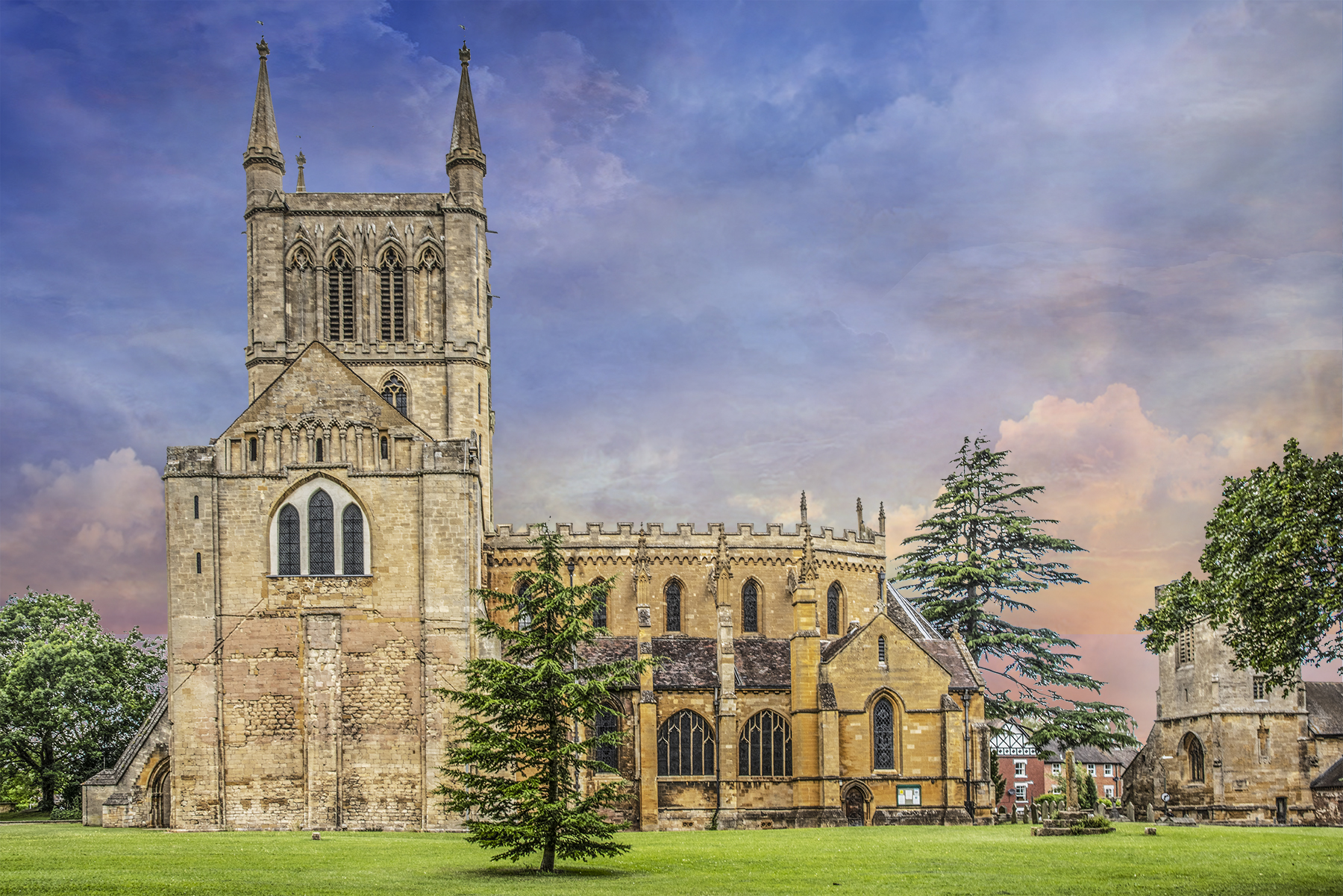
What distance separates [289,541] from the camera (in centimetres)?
4953

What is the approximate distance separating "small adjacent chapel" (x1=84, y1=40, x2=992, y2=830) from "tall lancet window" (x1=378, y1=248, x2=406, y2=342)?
12cm

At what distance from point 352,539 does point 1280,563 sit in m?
34.1

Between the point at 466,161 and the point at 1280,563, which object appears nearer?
the point at 1280,563

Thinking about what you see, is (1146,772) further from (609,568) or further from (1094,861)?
(1094,861)

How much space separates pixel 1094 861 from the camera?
32.0 metres

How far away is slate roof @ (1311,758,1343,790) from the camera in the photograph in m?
57.8

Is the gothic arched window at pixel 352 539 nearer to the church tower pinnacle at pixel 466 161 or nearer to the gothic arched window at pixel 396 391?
the gothic arched window at pixel 396 391

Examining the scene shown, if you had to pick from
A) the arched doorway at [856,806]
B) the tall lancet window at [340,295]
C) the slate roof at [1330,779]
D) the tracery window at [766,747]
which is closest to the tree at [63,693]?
the tall lancet window at [340,295]

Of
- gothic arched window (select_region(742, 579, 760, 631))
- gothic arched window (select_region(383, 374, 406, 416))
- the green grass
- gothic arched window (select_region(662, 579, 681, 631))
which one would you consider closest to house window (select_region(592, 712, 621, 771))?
gothic arched window (select_region(662, 579, 681, 631))

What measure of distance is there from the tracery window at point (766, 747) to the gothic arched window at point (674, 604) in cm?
742

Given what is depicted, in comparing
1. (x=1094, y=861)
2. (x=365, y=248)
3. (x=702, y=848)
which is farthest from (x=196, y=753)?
(x=1094, y=861)

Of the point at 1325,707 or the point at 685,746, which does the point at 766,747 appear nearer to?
the point at 685,746

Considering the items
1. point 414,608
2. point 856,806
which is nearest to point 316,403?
point 414,608

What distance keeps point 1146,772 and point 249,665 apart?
1727 inches
